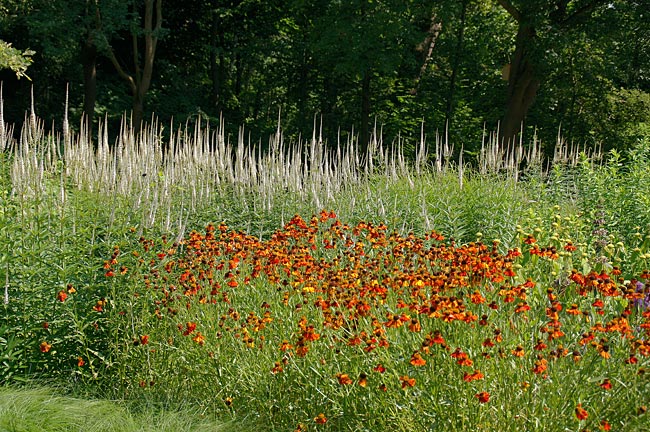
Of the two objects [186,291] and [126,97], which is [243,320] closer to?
[186,291]

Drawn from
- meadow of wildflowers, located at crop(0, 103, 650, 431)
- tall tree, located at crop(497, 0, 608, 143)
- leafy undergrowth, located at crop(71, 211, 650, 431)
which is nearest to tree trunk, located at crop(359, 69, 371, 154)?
tall tree, located at crop(497, 0, 608, 143)

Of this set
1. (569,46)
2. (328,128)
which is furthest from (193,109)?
(569,46)

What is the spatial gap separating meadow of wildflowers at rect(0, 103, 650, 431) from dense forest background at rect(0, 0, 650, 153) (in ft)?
34.2

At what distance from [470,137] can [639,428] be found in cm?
2103

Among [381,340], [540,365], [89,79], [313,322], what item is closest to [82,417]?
[313,322]

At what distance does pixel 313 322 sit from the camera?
4.26 metres

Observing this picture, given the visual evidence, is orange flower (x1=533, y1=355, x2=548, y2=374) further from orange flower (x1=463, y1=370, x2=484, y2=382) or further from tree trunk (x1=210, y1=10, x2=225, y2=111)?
tree trunk (x1=210, y1=10, x2=225, y2=111)

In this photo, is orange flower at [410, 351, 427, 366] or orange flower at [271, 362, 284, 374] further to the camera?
orange flower at [271, 362, 284, 374]

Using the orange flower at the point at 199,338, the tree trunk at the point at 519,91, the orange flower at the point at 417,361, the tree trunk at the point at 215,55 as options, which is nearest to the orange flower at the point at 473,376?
the orange flower at the point at 417,361

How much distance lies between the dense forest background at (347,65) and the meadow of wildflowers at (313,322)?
10.4 m

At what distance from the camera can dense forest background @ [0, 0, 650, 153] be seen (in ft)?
55.1

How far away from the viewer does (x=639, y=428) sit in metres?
3.12

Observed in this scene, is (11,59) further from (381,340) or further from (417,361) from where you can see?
(417,361)

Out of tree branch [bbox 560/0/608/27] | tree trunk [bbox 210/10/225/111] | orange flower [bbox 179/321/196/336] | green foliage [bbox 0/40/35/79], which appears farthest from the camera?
tree trunk [bbox 210/10/225/111]
